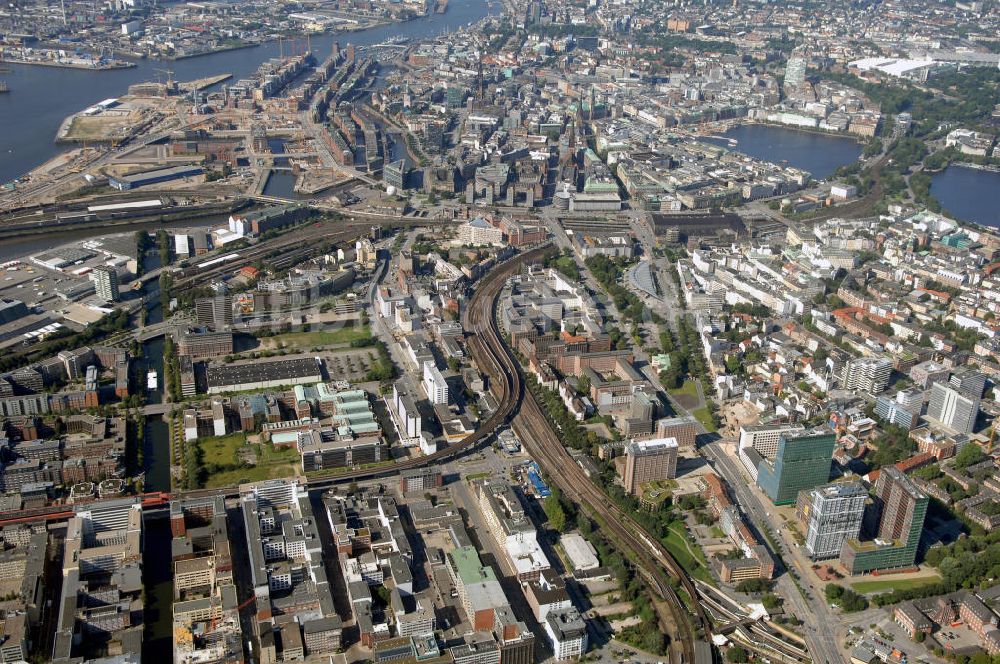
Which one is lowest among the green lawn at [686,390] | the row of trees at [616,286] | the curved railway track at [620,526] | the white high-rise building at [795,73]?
the green lawn at [686,390]

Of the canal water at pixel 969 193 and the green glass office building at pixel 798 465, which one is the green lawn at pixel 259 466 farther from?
the canal water at pixel 969 193

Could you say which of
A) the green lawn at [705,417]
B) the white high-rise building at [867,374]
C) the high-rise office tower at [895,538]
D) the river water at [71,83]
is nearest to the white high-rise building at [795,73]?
the river water at [71,83]

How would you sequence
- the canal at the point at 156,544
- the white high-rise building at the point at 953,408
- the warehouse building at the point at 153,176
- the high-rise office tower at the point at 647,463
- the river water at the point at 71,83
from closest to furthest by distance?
the canal at the point at 156,544
the high-rise office tower at the point at 647,463
the white high-rise building at the point at 953,408
the warehouse building at the point at 153,176
the river water at the point at 71,83

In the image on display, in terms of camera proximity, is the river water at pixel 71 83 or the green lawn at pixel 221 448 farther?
the river water at pixel 71 83

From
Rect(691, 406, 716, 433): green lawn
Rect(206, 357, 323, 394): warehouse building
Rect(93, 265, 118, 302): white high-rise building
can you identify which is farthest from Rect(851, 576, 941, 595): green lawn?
Rect(93, 265, 118, 302): white high-rise building

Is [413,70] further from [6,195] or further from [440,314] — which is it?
[440,314]

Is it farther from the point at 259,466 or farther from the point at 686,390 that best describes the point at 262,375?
the point at 686,390
